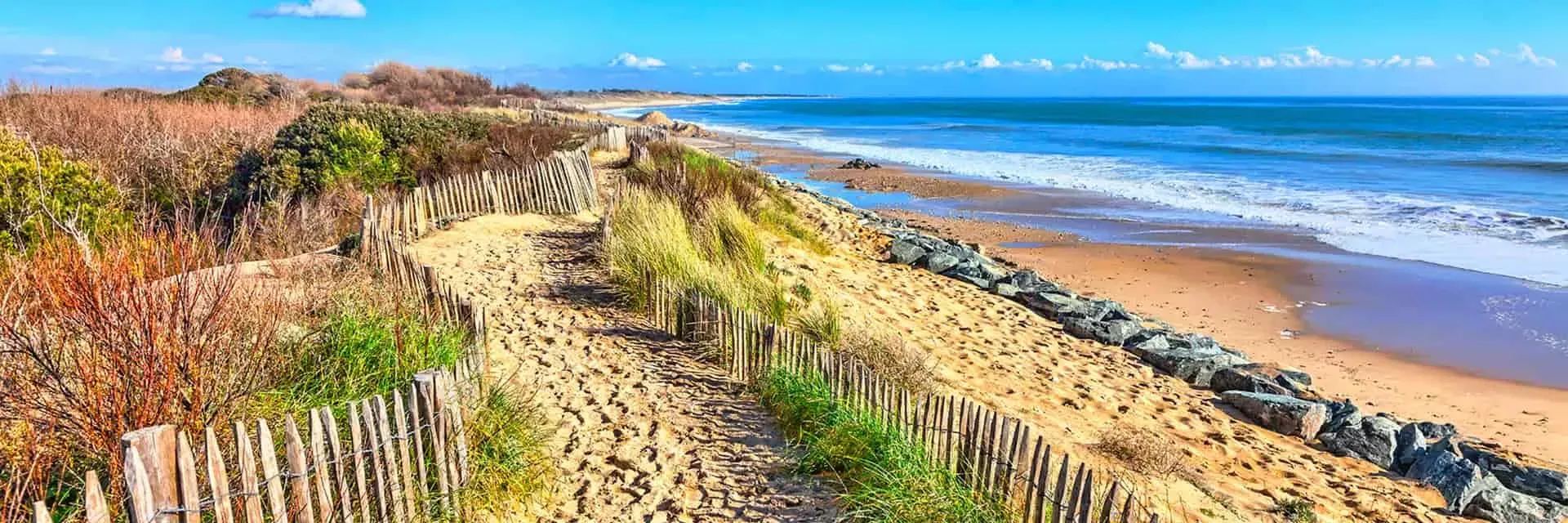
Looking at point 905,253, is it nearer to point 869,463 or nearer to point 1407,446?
point 1407,446

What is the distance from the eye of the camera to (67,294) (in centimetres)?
366

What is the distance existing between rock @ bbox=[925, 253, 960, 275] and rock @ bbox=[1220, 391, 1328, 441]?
5.56m

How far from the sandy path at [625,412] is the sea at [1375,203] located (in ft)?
27.2

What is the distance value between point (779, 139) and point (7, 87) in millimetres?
37180

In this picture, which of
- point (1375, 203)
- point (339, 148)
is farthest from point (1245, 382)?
point (1375, 203)

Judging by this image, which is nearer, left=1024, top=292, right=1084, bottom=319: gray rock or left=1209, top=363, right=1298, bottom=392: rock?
left=1209, top=363, right=1298, bottom=392: rock

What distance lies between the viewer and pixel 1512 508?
6215 millimetres

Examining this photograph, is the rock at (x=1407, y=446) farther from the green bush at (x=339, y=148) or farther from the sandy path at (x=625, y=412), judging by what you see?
the green bush at (x=339, y=148)

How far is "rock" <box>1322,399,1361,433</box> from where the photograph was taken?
7640mm

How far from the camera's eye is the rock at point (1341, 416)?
25.1 ft

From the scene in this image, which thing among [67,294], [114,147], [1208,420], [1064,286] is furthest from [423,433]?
[114,147]

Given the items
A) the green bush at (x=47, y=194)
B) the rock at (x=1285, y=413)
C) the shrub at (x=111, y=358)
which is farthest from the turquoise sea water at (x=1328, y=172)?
the green bush at (x=47, y=194)

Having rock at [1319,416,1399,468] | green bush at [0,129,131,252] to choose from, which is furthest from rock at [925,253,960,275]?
green bush at [0,129,131,252]

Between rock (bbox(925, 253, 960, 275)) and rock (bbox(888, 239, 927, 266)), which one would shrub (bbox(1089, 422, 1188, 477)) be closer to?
rock (bbox(925, 253, 960, 275))
